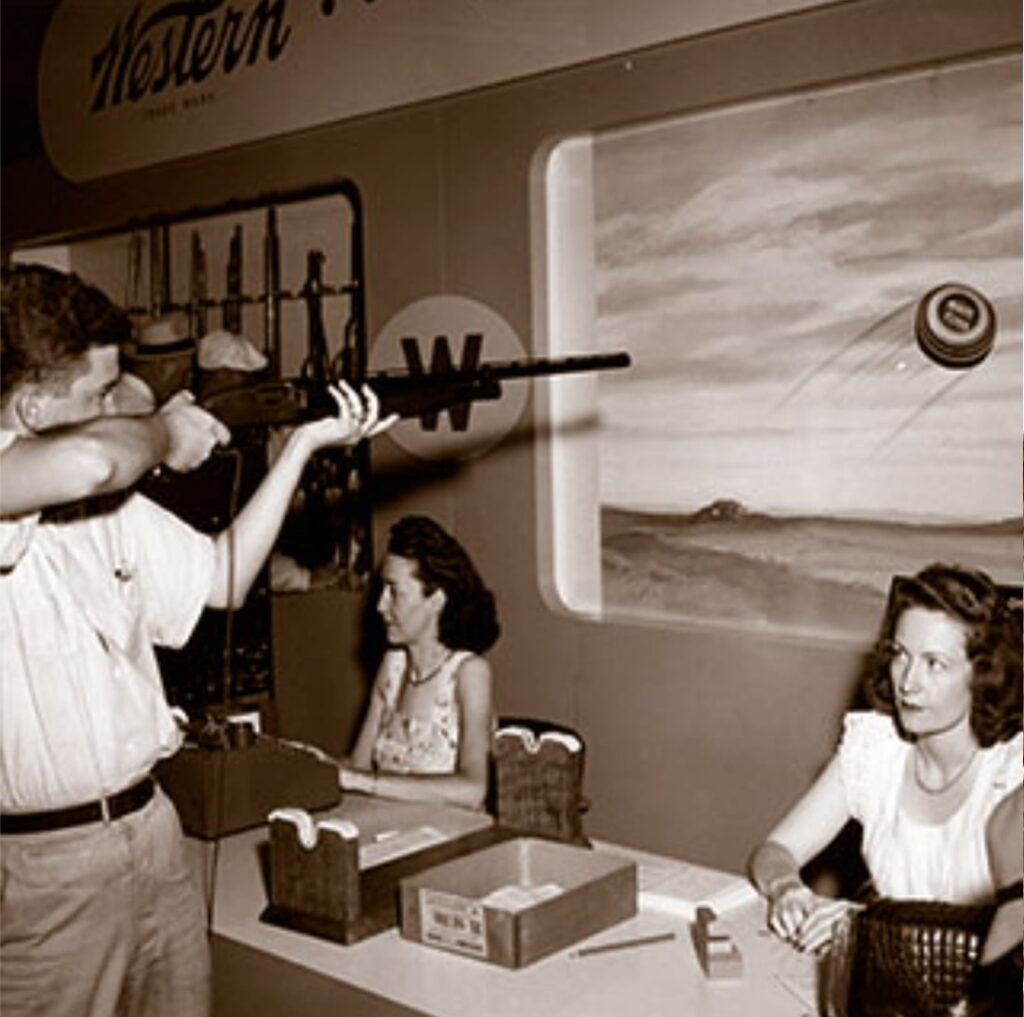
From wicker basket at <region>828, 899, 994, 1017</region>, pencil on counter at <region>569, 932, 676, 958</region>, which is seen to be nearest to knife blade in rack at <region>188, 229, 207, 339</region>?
pencil on counter at <region>569, 932, 676, 958</region>

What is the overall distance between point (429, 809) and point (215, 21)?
246 centimetres

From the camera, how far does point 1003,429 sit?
2580 mm

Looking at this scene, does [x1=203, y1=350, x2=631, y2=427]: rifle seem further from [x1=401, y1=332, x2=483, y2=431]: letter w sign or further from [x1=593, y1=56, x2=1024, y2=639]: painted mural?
[x1=401, y1=332, x2=483, y2=431]: letter w sign

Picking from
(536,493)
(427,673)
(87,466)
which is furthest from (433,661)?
(87,466)

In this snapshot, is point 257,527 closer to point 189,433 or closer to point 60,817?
point 189,433

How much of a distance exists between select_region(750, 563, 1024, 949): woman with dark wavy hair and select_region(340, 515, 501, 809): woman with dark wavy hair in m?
0.92

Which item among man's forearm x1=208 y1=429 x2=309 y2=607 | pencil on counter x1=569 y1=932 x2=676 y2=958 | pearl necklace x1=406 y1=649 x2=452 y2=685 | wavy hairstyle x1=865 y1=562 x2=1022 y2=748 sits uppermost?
Answer: man's forearm x1=208 y1=429 x2=309 y2=607

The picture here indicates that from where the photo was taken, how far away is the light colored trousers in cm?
184

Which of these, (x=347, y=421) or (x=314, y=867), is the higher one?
(x=347, y=421)

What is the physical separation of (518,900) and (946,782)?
63 cm

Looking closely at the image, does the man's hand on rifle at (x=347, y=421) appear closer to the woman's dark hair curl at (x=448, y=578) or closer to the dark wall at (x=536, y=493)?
the woman's dark hair curl at (x=448, y=578)

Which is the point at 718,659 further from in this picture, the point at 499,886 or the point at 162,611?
the point at 162,611

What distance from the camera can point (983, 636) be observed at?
198 centimetres

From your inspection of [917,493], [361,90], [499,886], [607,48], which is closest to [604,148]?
[607,48]
